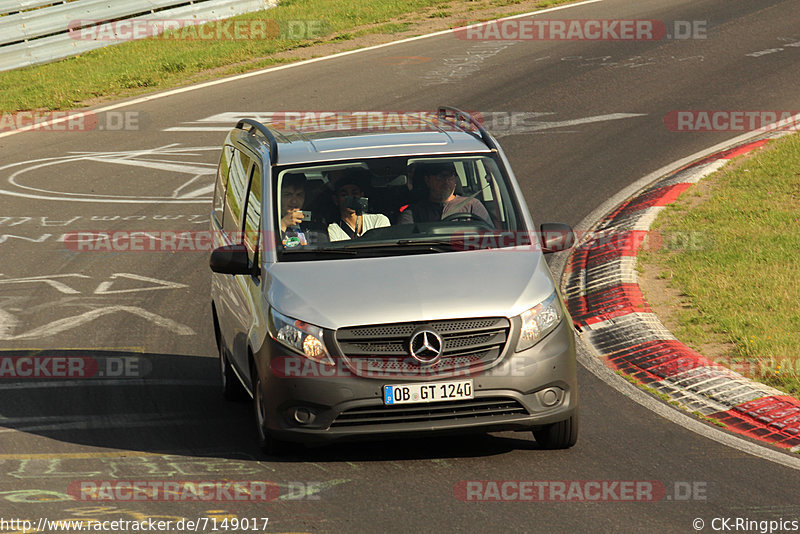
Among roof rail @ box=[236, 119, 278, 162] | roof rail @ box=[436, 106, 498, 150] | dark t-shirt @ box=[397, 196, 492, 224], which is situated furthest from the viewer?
roof rail @ box=[436, 106, 498, 150]

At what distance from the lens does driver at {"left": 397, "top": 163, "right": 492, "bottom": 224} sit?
8.31m

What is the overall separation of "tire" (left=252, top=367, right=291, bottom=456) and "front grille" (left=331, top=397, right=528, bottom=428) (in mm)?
552

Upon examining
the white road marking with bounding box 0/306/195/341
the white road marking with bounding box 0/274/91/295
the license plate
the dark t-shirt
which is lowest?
the white road marking with bounding box 0/306/195/341

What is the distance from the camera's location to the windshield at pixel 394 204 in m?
8.06

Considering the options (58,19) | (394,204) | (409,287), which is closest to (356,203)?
(394,204)

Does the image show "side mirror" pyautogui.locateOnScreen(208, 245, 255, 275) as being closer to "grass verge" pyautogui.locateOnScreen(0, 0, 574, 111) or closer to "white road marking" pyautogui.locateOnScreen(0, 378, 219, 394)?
"white road marking" pyautogui.locateOnScreen(0, 378, 219, 394)

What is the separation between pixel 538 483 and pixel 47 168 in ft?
40.2

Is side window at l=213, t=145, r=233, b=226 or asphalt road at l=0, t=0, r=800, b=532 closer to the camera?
asphalt road at l=0, t=0, r=800, b=532

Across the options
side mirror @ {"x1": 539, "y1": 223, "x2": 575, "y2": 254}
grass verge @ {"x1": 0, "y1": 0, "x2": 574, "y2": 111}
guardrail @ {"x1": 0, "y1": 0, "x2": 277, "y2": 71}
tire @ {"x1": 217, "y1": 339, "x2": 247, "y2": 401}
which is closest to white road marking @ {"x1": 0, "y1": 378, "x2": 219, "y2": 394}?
tire @ {"x1": 217, "y1": 339, "x2": 247, "y2": 401}

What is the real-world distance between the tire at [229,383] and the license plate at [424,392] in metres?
2.21

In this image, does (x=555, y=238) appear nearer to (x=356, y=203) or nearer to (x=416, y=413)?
(x=356, y=203)

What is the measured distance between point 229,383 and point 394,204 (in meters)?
2.02

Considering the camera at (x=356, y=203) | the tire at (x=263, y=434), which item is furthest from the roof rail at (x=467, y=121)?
the tire at (x=263, y=434)

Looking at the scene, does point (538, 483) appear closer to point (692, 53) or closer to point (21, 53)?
point (692, 53)
